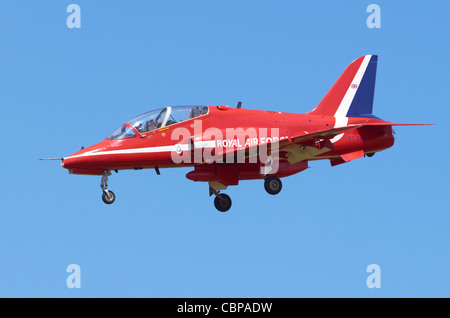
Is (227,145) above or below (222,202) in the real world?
above

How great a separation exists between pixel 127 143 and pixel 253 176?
5.37m

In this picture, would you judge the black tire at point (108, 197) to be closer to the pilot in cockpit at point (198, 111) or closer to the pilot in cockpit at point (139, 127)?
the pilot in cockpit at point (139, 127)

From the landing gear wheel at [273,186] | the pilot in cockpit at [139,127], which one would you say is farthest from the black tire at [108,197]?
the landing gear wheel at [273,186]

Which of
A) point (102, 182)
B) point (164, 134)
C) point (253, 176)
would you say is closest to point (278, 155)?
point (253, 176)

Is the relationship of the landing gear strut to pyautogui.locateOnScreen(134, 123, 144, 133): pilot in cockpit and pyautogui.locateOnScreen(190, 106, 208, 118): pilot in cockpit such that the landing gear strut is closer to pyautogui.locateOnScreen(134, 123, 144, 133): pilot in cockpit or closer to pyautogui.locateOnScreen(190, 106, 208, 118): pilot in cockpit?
pyautogui.locateOnScreen(134, 123, 144, 133): pilot in cockpit

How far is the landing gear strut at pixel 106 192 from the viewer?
34.4 m

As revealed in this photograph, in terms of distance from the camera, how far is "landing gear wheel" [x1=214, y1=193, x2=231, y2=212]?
37.4 meters

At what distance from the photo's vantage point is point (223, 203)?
3744cm

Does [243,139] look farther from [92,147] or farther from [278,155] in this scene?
[92,147]

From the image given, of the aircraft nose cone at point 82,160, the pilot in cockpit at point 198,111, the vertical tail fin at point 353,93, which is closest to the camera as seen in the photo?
the aircraft nose cone at point 82,160

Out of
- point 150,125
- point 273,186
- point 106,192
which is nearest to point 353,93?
point 273,186

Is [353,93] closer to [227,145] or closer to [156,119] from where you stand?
[227,145]

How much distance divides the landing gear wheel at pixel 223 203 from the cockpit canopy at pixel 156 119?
4.08m

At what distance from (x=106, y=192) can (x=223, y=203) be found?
17.7ft
